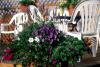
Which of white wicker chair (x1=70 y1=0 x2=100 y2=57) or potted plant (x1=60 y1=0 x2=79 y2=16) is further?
potted plant (x1=60 y1=0 x2=79 y2=16)

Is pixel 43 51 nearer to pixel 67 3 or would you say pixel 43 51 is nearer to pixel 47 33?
pixel 47 33

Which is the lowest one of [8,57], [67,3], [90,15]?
[8,57]

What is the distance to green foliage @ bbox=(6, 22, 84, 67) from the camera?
15.1ft

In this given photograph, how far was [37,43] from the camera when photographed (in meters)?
4.66

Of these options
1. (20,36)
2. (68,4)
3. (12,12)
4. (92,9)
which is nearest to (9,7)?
(12,12)

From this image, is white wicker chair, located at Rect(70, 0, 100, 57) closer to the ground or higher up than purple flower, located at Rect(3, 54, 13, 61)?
higher up

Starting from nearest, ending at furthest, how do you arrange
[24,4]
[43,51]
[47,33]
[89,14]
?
[43,51] → [47,33] → [89,14] → [24,4]

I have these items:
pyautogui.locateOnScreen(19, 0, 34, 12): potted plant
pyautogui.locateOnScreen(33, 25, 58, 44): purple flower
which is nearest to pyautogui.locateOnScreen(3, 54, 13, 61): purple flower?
pyautogui.locateOnScreen(33, 25, 58, 44): purple flower

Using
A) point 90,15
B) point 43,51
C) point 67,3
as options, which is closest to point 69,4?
point 67,3

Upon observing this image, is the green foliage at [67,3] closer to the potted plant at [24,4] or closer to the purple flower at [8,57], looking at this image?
the potted plant at [24,4]

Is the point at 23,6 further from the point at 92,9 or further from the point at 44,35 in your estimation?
the point at 44,35

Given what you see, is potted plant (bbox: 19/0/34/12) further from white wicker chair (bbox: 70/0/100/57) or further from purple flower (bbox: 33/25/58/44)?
purple flower (bbox: 33/25/58/44)

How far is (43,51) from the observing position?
4637 millimetres

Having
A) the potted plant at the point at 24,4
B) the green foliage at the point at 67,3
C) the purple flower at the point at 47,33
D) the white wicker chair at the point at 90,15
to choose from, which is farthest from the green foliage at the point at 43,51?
the green foliage at the point at 67,3
